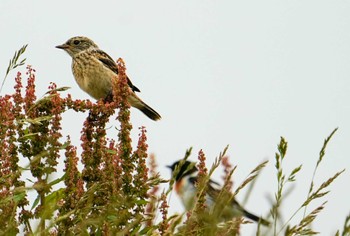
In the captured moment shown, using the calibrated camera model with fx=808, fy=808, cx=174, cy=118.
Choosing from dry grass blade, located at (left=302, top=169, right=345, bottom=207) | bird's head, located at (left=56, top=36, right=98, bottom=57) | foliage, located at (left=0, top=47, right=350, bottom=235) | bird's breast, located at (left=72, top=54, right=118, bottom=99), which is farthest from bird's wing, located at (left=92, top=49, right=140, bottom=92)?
dry grass blade, located at (left=302, top=169, right=345, bottom=207)

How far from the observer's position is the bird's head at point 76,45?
11.9m

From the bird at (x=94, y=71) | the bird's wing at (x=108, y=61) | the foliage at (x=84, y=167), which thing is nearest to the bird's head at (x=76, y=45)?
the bird at (x=94, y=71)

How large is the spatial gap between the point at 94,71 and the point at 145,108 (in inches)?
38.1

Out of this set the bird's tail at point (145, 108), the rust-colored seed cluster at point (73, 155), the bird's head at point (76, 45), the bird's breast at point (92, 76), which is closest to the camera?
the rust-colored seed cluster at point (73, 155)

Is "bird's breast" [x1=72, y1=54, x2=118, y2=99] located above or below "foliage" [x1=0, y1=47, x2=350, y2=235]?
above

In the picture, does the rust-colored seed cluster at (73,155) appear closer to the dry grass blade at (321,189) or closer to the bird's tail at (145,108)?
the dry grass blade at (321,189)

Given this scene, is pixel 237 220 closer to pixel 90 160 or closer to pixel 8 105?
pixel 8 105

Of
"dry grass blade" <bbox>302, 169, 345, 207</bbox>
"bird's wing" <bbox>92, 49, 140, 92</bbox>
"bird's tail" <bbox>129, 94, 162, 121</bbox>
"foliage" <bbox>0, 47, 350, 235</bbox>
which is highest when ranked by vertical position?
"bird's wing" <bbox>92, 49, 140, 92</bbox>

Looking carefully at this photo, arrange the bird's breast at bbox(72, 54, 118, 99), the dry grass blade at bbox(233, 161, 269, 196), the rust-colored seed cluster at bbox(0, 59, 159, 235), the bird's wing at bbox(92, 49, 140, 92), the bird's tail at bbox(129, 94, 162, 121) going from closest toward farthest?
the dry grass blade at bbox(233, 161, 269, 196), the rust-colored seed cluster at bbox(0, 59, 159, 235), the bird's breast at bbox(72, 54, 118, 99), the bird's wing at bbox(92, 49, 140, 92), the bird's tail at bbox(129, 94, 162, 121)

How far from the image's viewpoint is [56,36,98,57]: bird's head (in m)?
11.9

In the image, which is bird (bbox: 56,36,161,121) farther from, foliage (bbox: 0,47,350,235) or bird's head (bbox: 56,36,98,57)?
foliage (bbox: 0,47,350,235)

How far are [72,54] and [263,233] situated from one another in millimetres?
10142

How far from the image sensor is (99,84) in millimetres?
10695

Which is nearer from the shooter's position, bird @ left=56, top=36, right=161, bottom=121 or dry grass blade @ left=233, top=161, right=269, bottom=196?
dry grass blade @ left=233, top=161, right=269, bottom=196
